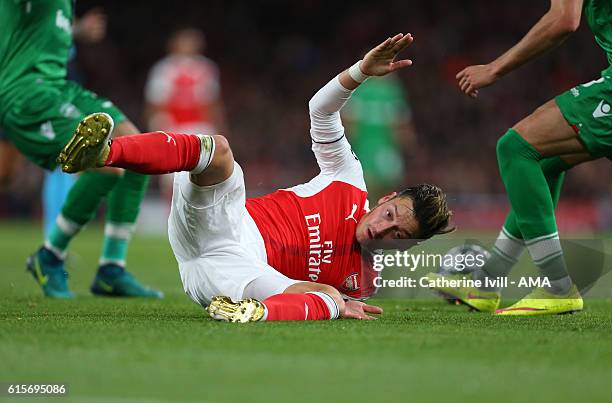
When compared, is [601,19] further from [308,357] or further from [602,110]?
[308,357]

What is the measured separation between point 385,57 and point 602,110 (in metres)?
1.02

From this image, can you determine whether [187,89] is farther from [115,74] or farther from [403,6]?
[403,6]

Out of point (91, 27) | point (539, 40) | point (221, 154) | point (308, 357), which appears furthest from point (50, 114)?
point (308, 357)

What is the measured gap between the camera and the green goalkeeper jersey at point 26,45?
19.9 feet

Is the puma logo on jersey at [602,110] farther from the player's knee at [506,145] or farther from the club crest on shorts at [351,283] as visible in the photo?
the club crest on shorts at [351,283]

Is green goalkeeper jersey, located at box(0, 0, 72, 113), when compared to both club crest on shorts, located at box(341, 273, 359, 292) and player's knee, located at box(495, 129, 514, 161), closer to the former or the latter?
club crest on shorts, located at box(341, 273, 359, 292)

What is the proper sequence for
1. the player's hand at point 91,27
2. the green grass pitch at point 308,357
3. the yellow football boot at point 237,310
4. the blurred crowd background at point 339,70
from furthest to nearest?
the blurred crowd background at point 339,70 < the player's hand at point 91,27 < the yellow football boot at point 237,310 < the green grass pitch at point 308,357

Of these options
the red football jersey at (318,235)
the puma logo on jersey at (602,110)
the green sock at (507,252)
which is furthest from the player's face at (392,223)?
the puma logo on jersey at (602,110)

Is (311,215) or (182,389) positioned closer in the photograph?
(182,389)

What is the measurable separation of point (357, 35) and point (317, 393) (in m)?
17.9

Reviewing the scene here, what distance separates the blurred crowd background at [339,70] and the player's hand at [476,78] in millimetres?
11239

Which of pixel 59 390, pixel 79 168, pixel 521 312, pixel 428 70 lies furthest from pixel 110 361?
pixel 428 70

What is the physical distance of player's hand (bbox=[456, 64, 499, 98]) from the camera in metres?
4.63

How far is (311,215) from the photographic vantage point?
16.0 ft
